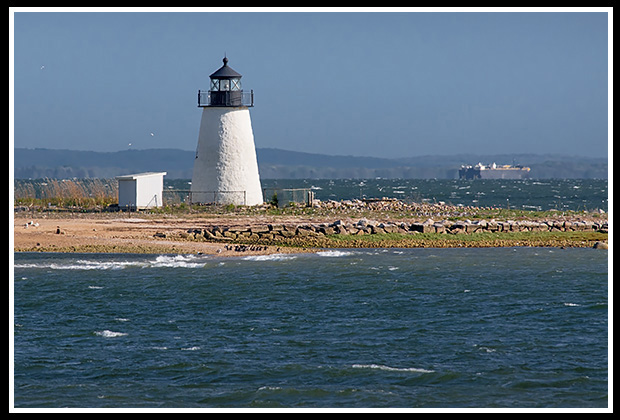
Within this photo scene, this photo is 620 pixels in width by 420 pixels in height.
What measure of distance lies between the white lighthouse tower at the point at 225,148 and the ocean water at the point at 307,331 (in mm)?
12076

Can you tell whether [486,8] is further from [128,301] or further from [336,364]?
[128,301]

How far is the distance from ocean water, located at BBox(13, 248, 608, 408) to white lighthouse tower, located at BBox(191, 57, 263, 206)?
475 inches

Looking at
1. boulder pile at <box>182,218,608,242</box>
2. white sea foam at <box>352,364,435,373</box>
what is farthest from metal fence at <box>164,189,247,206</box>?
white sea foam at <box>352,364,435,373</box>

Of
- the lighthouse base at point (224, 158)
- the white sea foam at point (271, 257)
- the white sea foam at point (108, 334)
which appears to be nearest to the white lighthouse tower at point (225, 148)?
the lighthouse base at point (224, 158)

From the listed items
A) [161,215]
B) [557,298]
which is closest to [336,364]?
[557,298]

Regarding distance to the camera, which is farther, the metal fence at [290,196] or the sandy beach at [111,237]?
the metal fence at [290,196]

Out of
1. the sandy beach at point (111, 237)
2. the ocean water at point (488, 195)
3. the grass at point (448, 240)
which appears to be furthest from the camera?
the ocean water at point (488, 195)

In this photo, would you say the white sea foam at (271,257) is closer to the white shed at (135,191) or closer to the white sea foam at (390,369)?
the white shed at (135,191)

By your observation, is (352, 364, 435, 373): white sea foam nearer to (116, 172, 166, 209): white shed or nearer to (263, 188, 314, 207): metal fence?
(116, 172, 166, 209): white shed

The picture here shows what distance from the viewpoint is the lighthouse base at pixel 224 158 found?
3988cm

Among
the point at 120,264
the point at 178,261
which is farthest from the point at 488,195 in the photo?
the point at 120,264

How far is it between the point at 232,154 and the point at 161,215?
202 inches

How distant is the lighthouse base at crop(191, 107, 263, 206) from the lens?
39.9m

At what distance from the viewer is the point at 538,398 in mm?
13305
